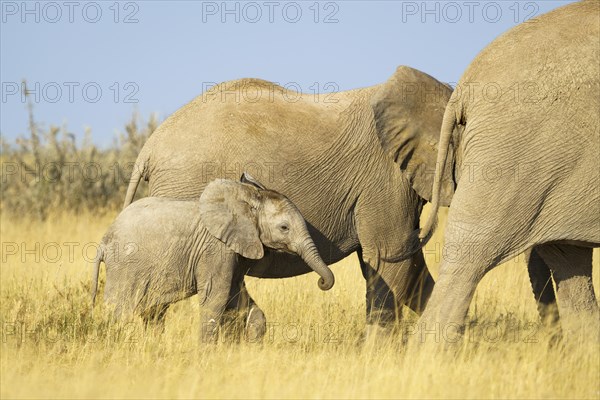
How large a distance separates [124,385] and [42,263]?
19.2 feet

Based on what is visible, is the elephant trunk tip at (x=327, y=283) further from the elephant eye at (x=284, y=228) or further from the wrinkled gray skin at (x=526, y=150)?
the wrinkled gray skin at (x=526, y=150)

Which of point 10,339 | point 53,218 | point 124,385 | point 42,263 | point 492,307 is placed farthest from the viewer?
point 53,218

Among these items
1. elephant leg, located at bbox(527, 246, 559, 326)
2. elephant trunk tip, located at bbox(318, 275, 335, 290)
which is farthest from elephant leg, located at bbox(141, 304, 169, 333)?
elephant leg, located at bbox(527, 246, 559, 326)

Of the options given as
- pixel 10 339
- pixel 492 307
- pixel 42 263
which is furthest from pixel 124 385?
pixel 42 263

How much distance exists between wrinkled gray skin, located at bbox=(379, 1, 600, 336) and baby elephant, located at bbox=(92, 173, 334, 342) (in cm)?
136

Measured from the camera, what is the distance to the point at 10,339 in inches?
255

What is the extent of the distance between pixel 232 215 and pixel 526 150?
2287mm

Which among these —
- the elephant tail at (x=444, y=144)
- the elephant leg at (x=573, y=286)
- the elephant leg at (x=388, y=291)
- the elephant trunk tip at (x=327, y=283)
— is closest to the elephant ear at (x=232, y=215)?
the elephant trunk tip at (x=327, y=283)

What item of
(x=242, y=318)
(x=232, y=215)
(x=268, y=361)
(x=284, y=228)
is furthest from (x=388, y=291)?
(x=268, y=361)

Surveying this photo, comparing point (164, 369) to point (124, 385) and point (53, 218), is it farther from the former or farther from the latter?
point (53, 218)

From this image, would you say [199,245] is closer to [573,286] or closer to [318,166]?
[318,166]

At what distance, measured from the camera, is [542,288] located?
25.3ft

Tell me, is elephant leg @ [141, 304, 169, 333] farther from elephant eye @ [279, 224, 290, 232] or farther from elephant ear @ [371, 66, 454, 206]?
elephant ear @ [371, 66, 454, 206]

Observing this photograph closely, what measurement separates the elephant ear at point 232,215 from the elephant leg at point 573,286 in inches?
80.5
